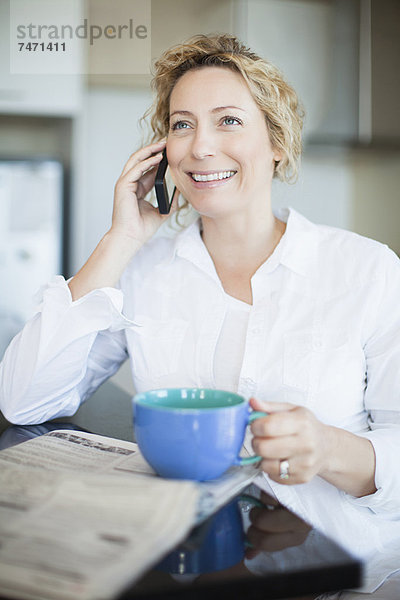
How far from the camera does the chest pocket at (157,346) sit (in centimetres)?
114

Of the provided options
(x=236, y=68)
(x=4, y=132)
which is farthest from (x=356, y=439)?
(x=4, y=132)

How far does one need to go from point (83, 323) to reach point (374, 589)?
0.61 metres

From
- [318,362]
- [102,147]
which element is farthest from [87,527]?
[102,147]

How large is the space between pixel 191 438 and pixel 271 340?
1.70 ft

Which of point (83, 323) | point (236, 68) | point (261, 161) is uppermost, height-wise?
point (236, 68)

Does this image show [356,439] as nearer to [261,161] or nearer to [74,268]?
[261,161]

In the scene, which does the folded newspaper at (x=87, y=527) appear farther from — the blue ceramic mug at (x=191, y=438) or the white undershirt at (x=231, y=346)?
the white undershirt at (x=231, y=346)

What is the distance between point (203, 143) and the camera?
3.81 ft

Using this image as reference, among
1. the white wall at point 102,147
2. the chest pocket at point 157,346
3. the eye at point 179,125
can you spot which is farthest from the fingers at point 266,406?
the white wall at point 102,147

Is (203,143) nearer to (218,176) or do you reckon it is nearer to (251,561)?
(218,176)

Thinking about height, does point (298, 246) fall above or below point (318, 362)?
above

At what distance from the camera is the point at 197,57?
4.07ft

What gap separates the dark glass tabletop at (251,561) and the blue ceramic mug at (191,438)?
0.15 ft

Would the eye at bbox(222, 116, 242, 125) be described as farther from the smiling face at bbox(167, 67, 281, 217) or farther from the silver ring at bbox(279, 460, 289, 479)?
the silver ring at bbox(279, 460, 289, 479)
